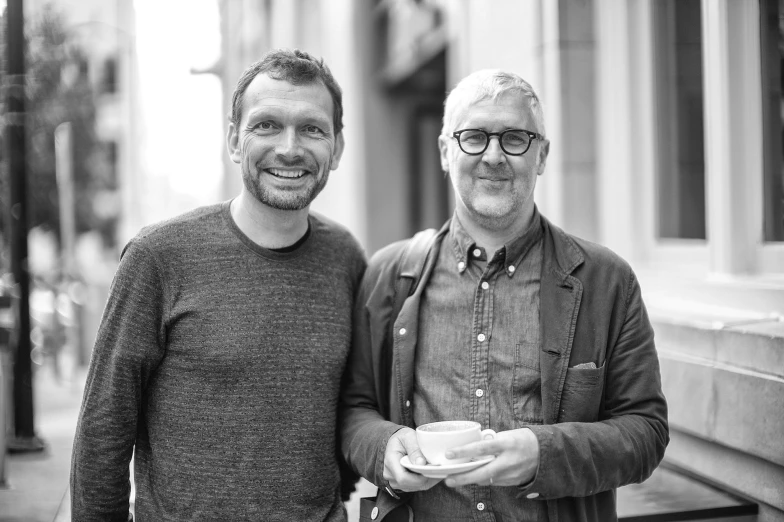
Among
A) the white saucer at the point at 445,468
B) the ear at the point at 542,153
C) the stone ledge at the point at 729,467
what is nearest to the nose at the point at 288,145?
the ear at the point at 542,153

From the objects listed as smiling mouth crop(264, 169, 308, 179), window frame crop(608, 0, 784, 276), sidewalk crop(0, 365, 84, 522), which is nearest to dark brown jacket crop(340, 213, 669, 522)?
smiling mouth crop(264, 169, 308, 179)

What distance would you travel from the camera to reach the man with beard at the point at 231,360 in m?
2.56

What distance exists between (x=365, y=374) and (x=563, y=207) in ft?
7.84

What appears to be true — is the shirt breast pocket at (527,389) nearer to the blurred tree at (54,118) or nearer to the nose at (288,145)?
the nose at (288,145)

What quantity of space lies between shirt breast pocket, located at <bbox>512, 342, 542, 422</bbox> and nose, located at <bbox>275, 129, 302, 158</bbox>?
0.95 metres

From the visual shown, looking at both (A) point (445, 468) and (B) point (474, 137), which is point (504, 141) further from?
(A) point (445, 468)

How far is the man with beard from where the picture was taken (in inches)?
101

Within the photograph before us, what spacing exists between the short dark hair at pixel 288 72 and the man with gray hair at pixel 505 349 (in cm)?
43

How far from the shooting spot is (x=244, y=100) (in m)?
2.73

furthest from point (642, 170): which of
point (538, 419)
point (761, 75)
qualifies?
point (538, 419)

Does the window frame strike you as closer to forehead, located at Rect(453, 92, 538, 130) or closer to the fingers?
forehead, located at Rect(453, 92, 538, 130)

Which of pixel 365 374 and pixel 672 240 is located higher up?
pixel 672 240

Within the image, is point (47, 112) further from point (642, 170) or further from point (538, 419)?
point (538, 419)

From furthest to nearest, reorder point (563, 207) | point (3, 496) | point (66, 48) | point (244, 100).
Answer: point (66, 48) → point (563, 207) → point (3, 496) → point (244, 100)
